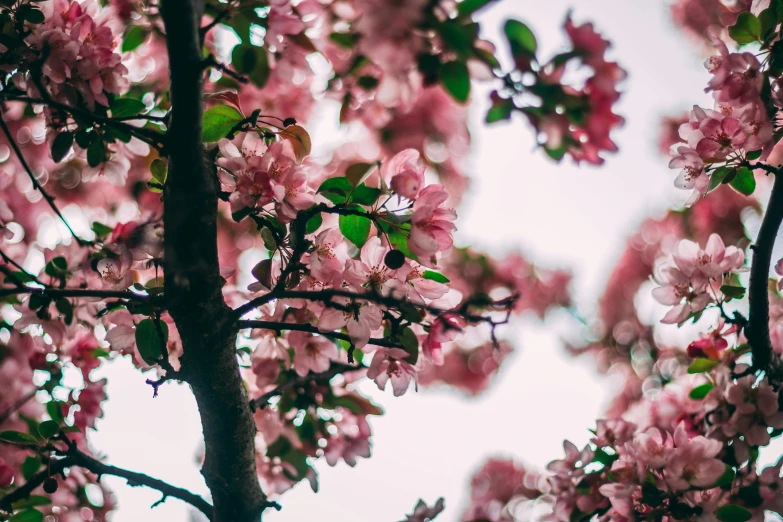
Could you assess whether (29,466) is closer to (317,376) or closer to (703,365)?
(317,376)

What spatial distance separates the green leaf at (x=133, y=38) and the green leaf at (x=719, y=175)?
1.47m

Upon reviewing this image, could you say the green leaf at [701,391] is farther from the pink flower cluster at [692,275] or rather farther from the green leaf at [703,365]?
the pink flower cluster at [692,275]

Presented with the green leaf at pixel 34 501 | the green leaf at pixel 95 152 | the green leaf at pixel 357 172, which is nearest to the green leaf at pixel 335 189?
the green leaf at pixel 357 172

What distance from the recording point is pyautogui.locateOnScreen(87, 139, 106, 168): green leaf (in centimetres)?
124

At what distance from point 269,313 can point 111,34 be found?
68 centimetres

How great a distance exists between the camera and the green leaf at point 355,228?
1060 millimetres

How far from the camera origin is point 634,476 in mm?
1345

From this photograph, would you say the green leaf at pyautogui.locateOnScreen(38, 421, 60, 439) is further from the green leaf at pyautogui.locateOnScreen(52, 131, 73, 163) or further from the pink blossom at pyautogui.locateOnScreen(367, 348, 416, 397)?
the pink blossom at pyautogui.locateOnScreen(367, 348, 416, 397)

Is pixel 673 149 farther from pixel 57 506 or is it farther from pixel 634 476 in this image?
pixel 57 506

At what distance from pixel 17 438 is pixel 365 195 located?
0.95 meters

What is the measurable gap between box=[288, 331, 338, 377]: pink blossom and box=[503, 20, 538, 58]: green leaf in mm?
758

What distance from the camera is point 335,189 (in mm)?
1014

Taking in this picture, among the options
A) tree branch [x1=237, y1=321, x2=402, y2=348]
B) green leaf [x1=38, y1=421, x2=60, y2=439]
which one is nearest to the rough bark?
tree branch [x1=237, y1=321, x2=402, y2=348]

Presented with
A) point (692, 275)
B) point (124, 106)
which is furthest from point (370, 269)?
point (692, 275)
